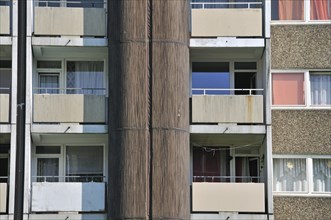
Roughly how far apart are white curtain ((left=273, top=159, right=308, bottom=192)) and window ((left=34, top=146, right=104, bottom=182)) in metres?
4.31

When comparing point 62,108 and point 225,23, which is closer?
point 62,108

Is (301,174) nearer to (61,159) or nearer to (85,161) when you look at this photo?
(85,161)

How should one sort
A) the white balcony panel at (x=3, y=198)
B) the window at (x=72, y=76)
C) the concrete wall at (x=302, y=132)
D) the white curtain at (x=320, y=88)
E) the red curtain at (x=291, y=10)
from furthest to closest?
the window at (x=72, y=76) → the red curtain at (x=291, y=10) → the white curtain at (x=320, y=88) → the concrete wall at (x=302, y=132) → the white balcony panel at (x=3, y=198)

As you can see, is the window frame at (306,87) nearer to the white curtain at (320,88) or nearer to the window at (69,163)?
the white curtain at (320,88)

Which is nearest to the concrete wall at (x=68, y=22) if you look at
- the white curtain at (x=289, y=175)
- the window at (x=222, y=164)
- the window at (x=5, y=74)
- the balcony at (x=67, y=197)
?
the window at (x=5, y=74)

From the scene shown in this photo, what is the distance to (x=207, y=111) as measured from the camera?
23781 mm

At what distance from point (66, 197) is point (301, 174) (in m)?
5.67

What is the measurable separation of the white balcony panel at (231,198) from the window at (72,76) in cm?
388

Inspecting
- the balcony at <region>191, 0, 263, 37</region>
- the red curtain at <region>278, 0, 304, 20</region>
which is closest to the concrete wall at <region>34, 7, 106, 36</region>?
the balcony at <region>191, 0, 263, 37</region>

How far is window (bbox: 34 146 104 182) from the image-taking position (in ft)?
80.8

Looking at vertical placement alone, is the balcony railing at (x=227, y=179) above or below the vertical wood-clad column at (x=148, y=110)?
below

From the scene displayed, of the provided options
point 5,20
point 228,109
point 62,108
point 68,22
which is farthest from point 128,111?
point 5,20

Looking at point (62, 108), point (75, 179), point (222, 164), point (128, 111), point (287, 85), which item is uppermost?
point (287, 85)

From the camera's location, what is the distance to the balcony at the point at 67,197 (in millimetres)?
23219
